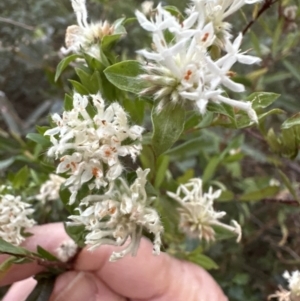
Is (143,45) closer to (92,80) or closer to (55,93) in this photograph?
(55,93)

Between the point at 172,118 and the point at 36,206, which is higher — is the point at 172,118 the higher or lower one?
the higher one

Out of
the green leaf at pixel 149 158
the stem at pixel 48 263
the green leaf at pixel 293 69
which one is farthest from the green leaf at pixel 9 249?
the green leaf at pixel 293 69

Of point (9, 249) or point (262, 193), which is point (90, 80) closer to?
point (9, 249)

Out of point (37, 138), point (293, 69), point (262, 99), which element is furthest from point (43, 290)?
point (293, 69)

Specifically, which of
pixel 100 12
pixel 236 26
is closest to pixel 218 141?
pixel 236 26

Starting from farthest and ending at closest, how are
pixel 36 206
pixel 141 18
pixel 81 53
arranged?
pixel 36 206, pixel 81 53, pixel 141 18

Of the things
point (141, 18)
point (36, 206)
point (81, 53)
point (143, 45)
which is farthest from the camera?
point (143, 45)

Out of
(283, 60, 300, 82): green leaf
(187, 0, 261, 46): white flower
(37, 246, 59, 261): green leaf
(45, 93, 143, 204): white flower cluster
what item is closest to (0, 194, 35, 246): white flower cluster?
(37, 246, 59, 261): green leaf

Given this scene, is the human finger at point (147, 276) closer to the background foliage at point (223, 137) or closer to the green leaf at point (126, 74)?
the background foliage at point (223, 137)
